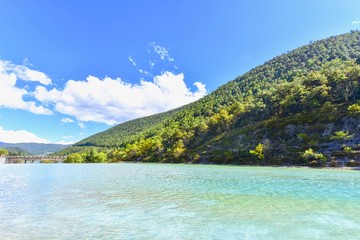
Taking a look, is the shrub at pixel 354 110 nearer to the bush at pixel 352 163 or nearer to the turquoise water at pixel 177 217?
the bush at pixel 352 163

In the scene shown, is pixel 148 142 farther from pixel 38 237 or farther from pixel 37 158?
pixel 38 237

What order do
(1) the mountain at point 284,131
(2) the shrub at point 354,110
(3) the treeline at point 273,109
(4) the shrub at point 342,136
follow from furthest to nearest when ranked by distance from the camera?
(3) the treeline at point 273,109 < (2) the shrub at point 354,110 < (1) the mountain at point 284,131 < (4) the shrub at point 342,136

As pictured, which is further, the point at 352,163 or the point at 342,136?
the point at 342,136

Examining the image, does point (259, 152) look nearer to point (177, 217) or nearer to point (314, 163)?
point (314, 163)

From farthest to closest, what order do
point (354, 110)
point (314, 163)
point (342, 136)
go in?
1. point (354, 110)
2. point (342, 136)
3. point (314, 163)

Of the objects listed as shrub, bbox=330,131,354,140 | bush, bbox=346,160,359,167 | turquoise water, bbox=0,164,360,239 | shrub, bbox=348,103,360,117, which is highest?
shrub, bbox=348,103,360,117

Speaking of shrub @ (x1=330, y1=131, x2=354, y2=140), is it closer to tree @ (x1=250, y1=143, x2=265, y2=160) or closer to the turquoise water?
tree @ (x1=250, y1=143, x2=265, y2=160)

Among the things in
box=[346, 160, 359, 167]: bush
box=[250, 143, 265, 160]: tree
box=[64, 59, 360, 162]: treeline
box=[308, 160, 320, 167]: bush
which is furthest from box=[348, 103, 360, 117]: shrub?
box=[250, 143, 265, 160]: tree

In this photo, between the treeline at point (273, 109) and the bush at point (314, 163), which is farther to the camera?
the treeline at point (273, 109)

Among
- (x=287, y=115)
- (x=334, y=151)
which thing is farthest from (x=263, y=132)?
(x=334, y=151)

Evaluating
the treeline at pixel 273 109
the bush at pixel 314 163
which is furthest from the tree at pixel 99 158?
the bush at pixel 314 163

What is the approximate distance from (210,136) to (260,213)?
113m

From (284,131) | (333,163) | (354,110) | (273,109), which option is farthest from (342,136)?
(273,109)

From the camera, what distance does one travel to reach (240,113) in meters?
125
